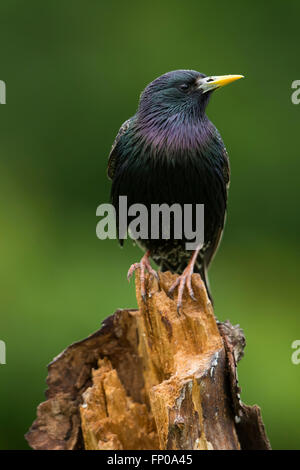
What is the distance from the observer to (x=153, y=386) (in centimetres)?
346

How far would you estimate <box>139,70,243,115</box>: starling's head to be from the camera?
400 cm

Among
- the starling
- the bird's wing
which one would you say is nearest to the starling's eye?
the starling

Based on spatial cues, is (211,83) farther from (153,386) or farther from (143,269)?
(153,386)

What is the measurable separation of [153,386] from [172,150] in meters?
1.17

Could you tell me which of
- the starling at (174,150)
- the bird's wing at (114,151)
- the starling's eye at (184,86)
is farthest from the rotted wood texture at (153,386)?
the starling's eye at (184,86)

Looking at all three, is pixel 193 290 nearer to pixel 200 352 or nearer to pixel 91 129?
pixel 200 352

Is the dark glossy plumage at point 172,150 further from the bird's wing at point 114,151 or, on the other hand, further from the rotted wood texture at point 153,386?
the rotted wood texture at point 153,386

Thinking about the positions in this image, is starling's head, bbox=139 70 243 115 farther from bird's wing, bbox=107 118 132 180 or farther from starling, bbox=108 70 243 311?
bird's wing, bbox=107 118 132 180

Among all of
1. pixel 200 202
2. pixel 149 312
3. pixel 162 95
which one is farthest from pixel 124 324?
pixel 162 95

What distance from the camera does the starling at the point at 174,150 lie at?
3953 mm

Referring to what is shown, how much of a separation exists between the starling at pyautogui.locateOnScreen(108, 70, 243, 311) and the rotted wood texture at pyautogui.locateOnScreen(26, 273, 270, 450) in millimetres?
320

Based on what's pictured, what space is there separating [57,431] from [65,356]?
1.08 feet

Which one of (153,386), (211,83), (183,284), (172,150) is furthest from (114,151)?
(153,386)

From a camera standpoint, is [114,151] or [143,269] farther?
[114,151]
